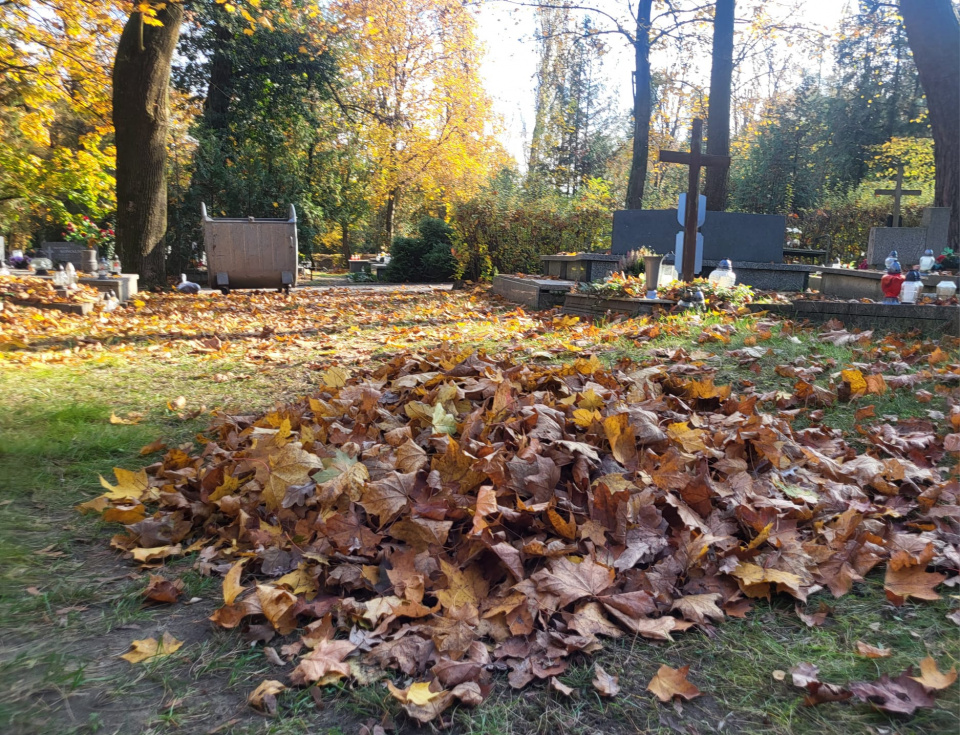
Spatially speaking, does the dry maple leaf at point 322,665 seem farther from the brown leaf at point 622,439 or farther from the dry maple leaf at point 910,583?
the dry maple leaf at point 910,583

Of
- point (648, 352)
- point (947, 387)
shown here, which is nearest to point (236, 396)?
point (648, 352)

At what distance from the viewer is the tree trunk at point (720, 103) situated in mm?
13898

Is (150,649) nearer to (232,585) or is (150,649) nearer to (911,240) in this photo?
(232,585)

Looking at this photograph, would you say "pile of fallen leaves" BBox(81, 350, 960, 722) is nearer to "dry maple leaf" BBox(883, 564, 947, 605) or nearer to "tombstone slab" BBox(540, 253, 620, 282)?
"dry maple leaf" BBox(883, 564, 947, 605)

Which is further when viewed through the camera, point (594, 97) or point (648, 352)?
point (594, 97)

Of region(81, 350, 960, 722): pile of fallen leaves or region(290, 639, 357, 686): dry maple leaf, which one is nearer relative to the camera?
region(290, 639, 357, 686): dry maple leaf

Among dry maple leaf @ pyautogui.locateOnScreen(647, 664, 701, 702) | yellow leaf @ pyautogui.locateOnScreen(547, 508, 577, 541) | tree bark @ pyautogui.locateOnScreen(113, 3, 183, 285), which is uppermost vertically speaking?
tree bark @ pyautogui.locateOnScreen(113, 3, 183, 285)

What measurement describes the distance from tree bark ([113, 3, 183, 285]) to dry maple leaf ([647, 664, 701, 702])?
12.0 meters

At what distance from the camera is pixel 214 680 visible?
67.2 inches

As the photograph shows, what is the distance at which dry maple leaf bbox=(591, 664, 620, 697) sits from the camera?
1.62 m

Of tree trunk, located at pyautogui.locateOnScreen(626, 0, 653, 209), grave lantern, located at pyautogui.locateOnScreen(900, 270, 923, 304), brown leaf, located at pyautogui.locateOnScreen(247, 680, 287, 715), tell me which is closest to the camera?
brown leaf, located at pyautogui.locateOnScreen(247, 680, 287, 715)

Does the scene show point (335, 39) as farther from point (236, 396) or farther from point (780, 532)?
point (780, 532)

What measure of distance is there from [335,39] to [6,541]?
20.2m

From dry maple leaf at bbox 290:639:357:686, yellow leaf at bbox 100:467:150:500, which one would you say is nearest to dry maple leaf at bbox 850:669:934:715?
dry maple leaf at bbox 290:639:357:686
